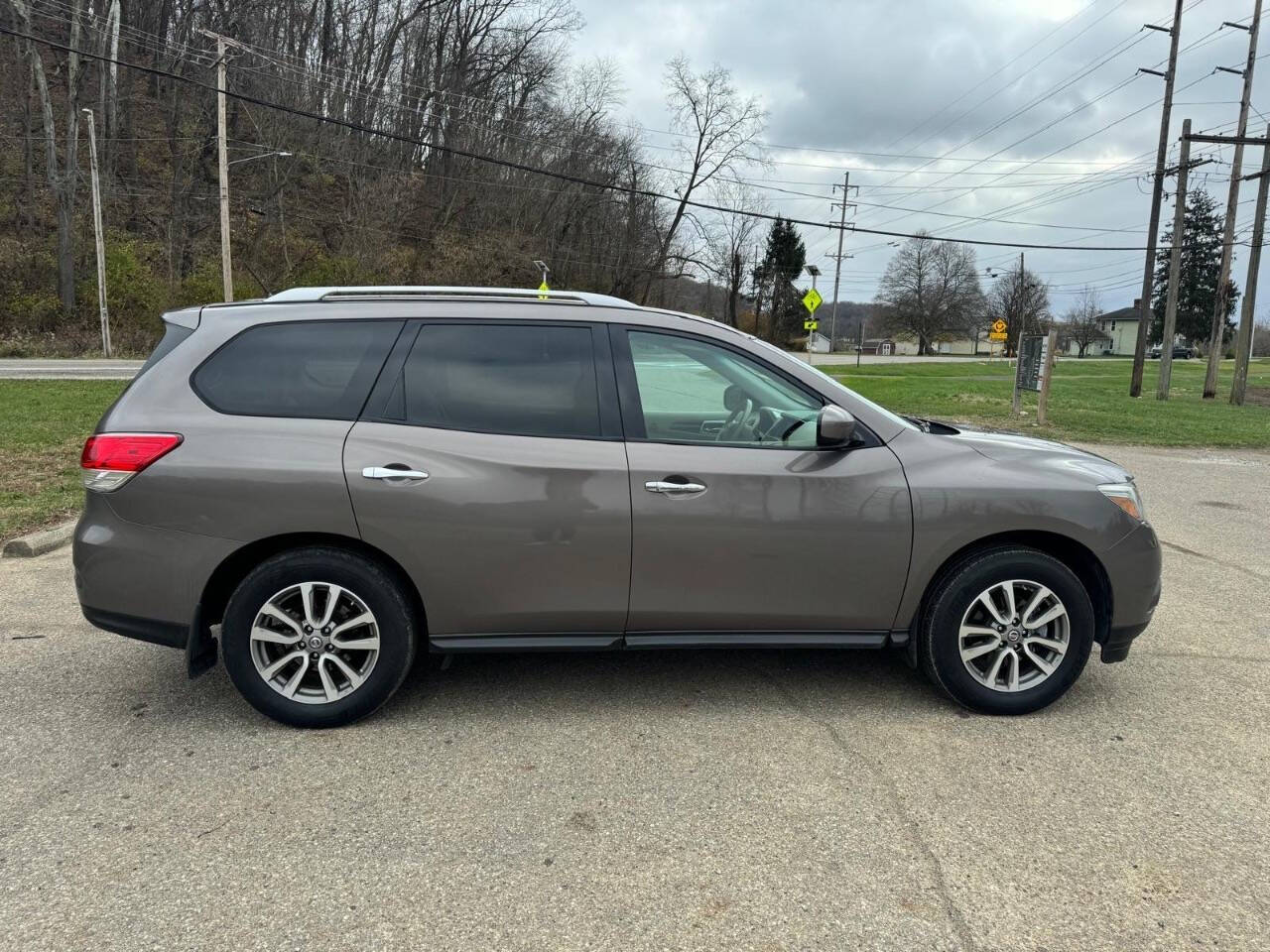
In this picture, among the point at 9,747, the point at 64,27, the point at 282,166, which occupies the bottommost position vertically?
the point at 9,747

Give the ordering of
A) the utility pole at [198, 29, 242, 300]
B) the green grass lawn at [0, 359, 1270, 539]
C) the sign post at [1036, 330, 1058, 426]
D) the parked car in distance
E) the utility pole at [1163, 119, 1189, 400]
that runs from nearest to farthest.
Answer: the green grass lawn at [0, 359, 1270, 539] → the sign post at [1036, 330, 1058, 426] → the utility pole at [198, 29, 242, 300] → the utility pole at [1163, 119, 1189, 400] → the parked car in distance

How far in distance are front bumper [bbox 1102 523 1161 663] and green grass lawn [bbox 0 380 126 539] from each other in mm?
7263

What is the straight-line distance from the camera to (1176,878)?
102 inches

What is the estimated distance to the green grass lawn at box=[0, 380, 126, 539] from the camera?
22.6 feet

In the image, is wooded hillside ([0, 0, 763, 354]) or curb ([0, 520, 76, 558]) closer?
curb ([0, 520, 76, 558])

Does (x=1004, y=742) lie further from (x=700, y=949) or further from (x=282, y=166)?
(x=282, y=166)

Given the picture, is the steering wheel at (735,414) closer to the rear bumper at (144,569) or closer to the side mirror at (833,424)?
the side mirror at (833,424)

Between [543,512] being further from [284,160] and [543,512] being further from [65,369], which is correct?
[284,160]

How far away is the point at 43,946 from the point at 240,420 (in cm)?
190

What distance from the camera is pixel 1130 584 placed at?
12.0ft

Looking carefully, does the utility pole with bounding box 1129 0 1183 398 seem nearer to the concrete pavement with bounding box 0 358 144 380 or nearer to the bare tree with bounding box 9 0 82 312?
the concrete pavement with bounding box 0 358 144 380

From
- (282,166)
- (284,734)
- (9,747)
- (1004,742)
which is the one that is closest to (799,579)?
(1004,742)

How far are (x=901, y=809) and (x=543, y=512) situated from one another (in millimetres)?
1725

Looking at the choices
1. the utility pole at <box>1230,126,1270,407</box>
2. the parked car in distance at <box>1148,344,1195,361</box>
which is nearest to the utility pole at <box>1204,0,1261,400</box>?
the utility pole at <box>1230,126,1270,407</box>
